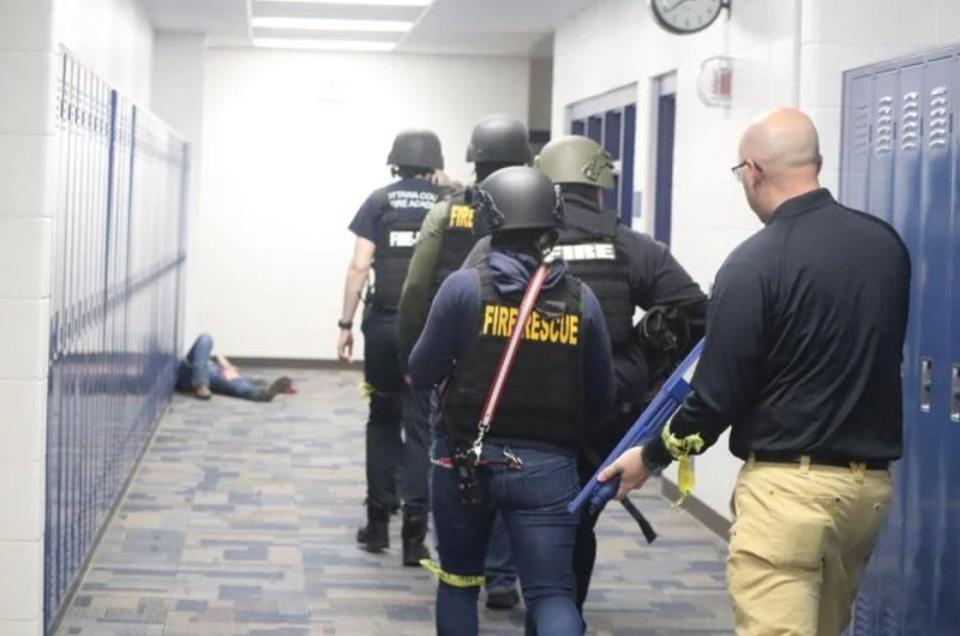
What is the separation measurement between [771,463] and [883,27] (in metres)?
3.09

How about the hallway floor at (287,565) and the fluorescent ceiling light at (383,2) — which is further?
the fluorescent ceiling light at (383,2)

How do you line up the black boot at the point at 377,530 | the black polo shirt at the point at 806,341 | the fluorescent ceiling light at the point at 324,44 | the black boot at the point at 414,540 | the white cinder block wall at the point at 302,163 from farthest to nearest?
the white cinder block wall at the point at 302,163 < the fluorescent ceiling light at the point at 324,44 < the black boot at the point at 377,530 < the black boot at the point at 414,540 < the black polo shirt at the point at 806,341

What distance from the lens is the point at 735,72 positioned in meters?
7.33

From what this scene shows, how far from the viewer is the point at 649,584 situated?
642cm

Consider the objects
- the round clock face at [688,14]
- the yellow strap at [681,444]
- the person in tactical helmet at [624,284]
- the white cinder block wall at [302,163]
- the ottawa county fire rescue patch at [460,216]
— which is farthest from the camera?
the white cinder block wall at [302,163]

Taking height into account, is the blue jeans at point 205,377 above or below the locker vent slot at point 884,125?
below

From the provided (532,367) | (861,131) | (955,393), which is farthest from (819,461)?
(861,131)

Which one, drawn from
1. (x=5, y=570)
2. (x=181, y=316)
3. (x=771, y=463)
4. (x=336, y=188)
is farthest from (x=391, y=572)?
(x=336, y=188)

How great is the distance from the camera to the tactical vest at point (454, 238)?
18.3 ft

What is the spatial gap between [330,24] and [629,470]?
964 cm

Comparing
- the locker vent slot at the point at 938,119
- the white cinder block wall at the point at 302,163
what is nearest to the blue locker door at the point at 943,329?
the locker vent slot at the point at 938,119

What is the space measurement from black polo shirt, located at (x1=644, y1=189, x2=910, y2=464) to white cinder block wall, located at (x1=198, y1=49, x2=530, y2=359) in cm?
1123

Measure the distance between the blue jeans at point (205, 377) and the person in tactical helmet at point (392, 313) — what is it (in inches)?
223

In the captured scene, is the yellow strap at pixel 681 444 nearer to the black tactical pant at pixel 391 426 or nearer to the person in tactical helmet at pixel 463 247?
the person in tactical helmet at pixel 463 247
